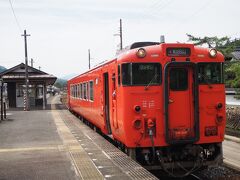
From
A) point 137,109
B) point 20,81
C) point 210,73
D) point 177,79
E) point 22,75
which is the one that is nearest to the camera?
point 137,109

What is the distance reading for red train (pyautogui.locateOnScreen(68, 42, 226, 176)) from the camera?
900cm

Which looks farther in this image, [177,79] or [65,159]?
[65,159]

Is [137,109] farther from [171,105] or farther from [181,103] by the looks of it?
[181,103]

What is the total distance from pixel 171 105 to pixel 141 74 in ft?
3.02

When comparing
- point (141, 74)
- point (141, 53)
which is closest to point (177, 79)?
point (141, 74)

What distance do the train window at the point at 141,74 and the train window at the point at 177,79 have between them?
28 centimetres

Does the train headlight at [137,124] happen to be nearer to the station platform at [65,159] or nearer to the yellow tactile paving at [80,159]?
the station platform at [65,159]

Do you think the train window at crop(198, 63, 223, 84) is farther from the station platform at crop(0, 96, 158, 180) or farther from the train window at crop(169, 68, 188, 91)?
the station platform at crop(0, 96, 158, 180)

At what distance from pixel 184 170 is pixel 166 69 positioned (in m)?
2.24

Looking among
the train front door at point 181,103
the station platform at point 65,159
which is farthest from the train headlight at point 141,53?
the station platform at point 65,159

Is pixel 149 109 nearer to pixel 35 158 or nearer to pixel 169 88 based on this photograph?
pixel 169 88

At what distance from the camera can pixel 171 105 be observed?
9.14 metres

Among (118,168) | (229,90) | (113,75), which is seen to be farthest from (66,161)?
(229,90)

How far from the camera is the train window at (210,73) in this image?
941 cm
